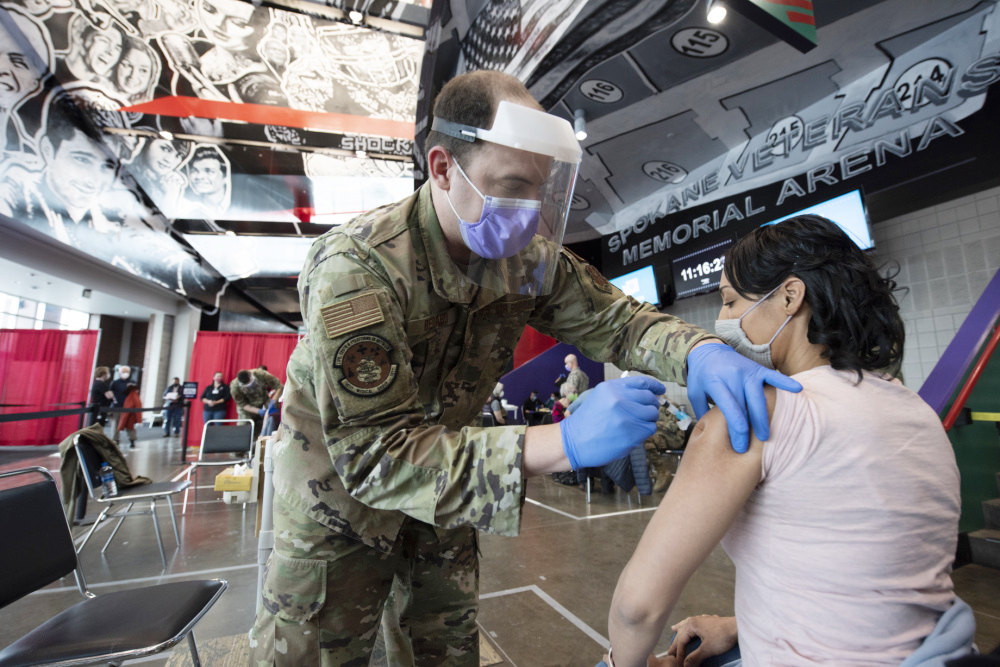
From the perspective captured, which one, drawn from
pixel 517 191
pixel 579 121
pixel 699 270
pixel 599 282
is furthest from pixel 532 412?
pixel 517 191

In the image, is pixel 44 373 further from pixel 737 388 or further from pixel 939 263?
pixel 939 263

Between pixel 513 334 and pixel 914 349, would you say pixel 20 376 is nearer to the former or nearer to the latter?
pixel 513 334

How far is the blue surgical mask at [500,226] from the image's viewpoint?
0.96 meters

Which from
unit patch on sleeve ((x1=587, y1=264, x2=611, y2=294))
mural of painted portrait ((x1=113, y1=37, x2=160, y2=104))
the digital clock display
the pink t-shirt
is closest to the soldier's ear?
unit patch on sleeve ((x1=587, y1=264, x2=611, y2=294))

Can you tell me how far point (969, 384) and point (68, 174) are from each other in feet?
31.4

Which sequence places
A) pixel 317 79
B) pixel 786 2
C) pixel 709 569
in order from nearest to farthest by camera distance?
pixel 709 569
pixel 786 2
pixel 317 79

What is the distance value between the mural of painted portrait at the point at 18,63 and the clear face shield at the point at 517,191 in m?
5.98

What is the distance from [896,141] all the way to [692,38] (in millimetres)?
2155

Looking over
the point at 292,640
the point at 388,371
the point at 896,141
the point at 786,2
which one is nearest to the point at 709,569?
the point at 292,640

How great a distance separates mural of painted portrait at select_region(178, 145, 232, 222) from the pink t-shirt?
733 centimetres

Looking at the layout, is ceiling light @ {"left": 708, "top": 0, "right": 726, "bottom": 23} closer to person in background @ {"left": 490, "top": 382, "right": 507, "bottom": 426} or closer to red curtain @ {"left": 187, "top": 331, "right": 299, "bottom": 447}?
person in background @ {"left": 490, "top": 382, "right": 507, "bottom": 426}

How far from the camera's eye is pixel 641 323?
119cm

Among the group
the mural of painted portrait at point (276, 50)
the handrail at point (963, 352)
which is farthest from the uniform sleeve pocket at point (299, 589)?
the mural of painted portrait at point (276, 50)

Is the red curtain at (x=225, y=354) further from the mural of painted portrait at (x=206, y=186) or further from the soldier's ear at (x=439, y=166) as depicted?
the soldier's ear at (x=439, y=166)
